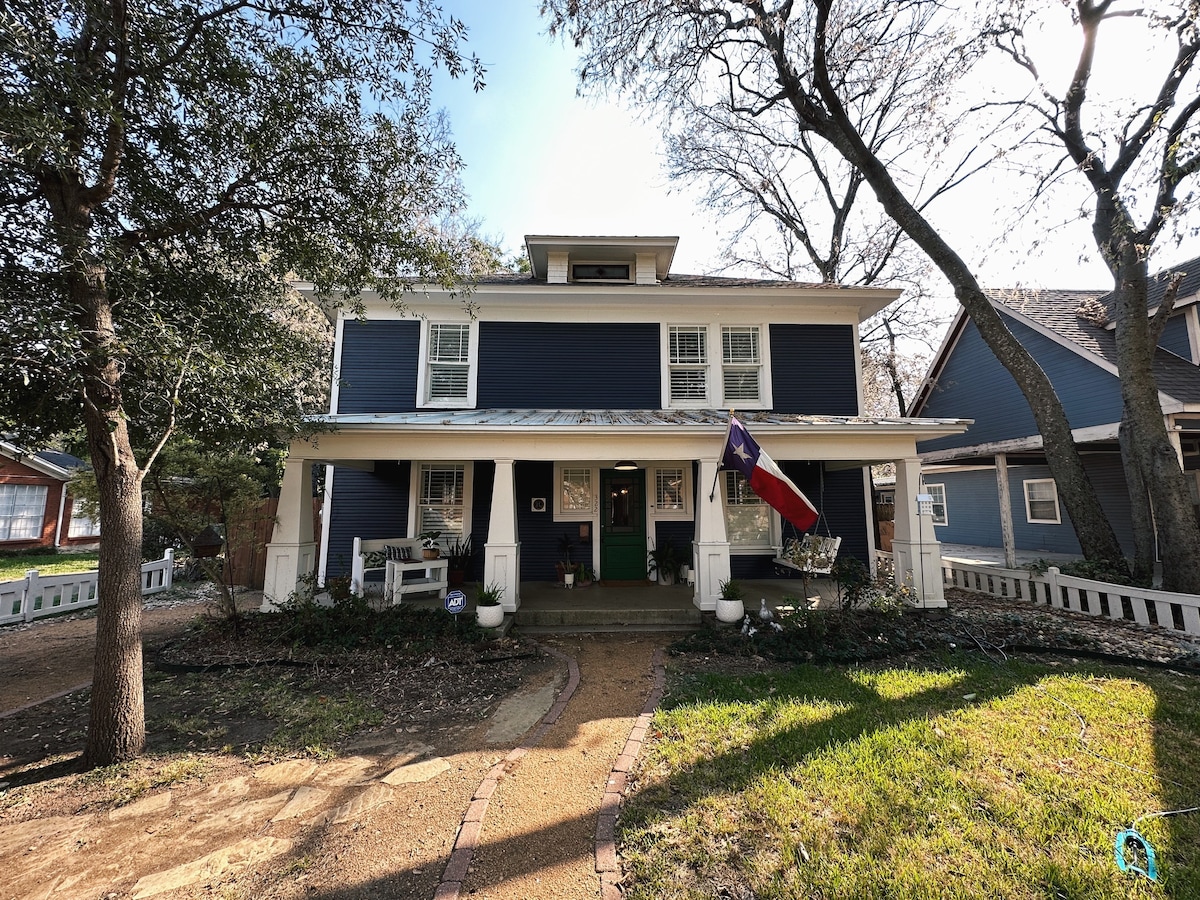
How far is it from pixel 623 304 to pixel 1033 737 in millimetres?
7924

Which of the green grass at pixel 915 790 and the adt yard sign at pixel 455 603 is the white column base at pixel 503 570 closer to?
the adt yard sign at pixel 455 603

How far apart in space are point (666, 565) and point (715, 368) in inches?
152

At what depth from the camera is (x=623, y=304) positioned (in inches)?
352

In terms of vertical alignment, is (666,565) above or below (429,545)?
below

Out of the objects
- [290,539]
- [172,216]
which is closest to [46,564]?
[290,539]

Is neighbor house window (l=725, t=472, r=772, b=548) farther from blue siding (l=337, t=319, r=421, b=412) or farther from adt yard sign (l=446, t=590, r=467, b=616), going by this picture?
blue siding (l=337, t=319, r=421, b=412)

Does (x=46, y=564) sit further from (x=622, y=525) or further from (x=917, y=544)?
(x=917, y=544)

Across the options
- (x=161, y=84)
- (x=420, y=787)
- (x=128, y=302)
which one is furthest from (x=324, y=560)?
(x=161, y=84)

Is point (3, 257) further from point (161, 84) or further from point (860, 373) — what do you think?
point (860, 373)

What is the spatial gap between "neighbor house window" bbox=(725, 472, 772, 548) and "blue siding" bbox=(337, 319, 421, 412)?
639 centimetres

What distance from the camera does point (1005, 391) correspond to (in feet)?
41.0

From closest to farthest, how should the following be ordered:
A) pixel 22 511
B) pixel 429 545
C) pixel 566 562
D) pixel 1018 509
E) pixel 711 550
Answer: pixel 711 550 < pixel 429 545 < pixel 566 562 < pixel 1018 509 < pixel 22 511

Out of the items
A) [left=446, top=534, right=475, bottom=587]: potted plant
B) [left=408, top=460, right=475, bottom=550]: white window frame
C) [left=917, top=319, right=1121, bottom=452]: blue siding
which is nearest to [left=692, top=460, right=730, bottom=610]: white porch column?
[left=446, top=534, right=475, bottom=587]: potted plant

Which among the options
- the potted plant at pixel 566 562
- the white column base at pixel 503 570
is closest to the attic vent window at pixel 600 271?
the potted plant at pixel 566 562
